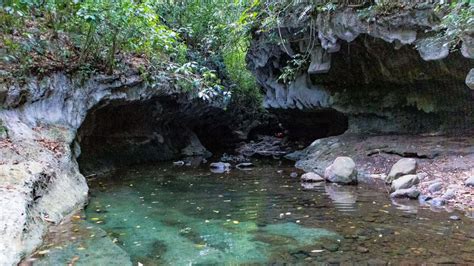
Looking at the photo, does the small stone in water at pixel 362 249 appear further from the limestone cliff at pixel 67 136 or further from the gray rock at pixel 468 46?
the gray rock at pixel 468 46

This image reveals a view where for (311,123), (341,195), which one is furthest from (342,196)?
(311,123)

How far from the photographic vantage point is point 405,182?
835 cm

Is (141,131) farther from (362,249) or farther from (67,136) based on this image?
(362,249)

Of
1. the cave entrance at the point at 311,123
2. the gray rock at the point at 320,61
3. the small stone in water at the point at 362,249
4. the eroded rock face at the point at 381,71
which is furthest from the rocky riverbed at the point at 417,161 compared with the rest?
the cave entrance at the point at 311,123

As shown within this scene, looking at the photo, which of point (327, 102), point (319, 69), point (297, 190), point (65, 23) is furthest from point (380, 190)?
point (65, 23)

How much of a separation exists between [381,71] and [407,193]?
5417mm

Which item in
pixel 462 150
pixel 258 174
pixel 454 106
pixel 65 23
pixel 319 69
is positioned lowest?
pixel 258 174

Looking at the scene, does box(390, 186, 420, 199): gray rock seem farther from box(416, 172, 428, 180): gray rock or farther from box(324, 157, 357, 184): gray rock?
box(324, 157, 357, 184): gray rock

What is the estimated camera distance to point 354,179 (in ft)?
32.2

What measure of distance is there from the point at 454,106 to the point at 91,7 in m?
9.41

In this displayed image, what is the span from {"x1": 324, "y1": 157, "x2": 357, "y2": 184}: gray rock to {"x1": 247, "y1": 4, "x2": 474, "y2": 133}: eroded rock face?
3.10 m

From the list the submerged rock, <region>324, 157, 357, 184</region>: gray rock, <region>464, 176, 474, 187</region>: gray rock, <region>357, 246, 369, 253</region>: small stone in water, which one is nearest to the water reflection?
<region>324, 157, 357, 184</region>: gray rock

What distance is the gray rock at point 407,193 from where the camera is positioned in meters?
7.82

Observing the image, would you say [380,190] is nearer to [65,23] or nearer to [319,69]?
[319,69]
